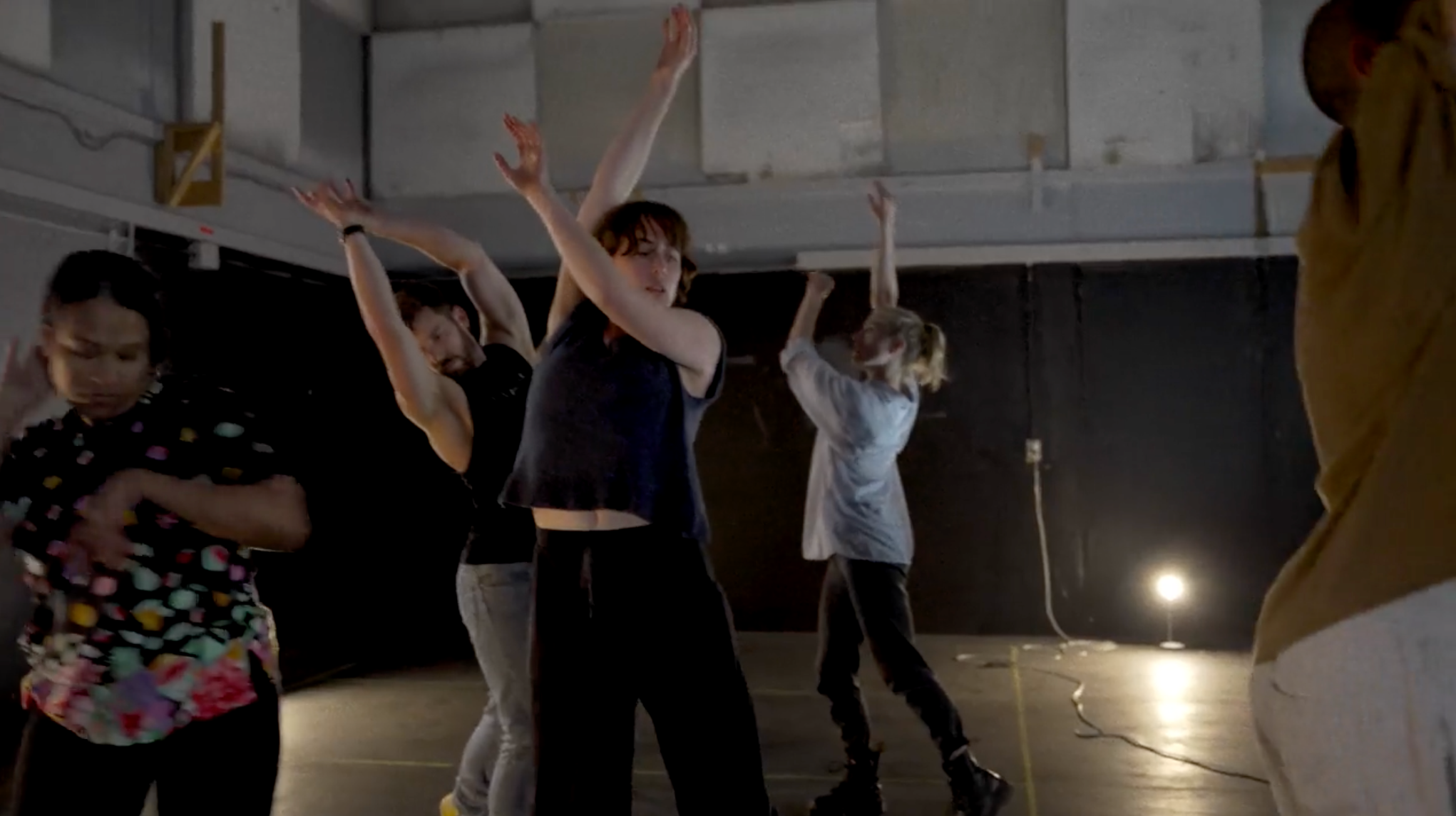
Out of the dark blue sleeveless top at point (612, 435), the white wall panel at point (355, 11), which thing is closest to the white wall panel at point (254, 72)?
the white wall panel at point (355, 11)

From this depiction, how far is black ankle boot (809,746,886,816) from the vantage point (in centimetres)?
298

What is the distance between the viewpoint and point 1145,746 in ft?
12.1

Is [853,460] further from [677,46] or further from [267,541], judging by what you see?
[267,541]

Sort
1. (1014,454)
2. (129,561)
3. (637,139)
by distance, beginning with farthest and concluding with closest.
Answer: (1014,454), (637,139), (129,561)

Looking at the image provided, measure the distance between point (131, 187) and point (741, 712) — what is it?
4.12 m

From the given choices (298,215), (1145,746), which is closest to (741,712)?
(1145,746)

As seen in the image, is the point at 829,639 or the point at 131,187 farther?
the point at 131,187

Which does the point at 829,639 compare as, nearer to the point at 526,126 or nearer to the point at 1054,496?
the point at 526,126

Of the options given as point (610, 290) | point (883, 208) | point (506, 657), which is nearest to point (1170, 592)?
point (883, 208)

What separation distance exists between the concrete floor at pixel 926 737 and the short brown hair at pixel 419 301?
1.64 meters

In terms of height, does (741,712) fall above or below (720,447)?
below

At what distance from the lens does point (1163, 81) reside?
5801mm

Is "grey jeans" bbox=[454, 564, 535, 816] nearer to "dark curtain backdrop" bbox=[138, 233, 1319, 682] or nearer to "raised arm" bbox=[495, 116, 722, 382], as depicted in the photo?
"raised arm" bbox=[495, 116, 722, 382]

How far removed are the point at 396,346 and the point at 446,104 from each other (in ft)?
16.3
